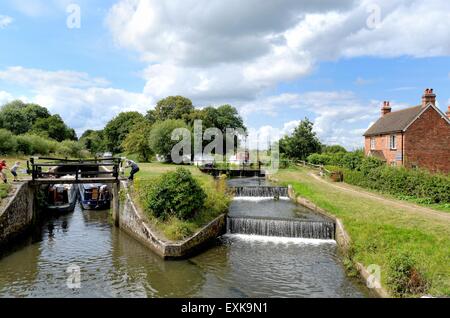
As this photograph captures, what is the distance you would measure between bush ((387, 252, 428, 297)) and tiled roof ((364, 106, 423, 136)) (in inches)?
1096

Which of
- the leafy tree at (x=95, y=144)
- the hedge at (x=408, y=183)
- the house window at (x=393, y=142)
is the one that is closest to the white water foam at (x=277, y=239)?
the hedge at (x=408, y=183)

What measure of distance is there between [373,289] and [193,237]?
313 inches

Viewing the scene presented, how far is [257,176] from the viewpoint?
4759 cm

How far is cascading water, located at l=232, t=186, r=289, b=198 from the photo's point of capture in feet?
104

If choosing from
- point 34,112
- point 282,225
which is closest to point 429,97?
point 282,225

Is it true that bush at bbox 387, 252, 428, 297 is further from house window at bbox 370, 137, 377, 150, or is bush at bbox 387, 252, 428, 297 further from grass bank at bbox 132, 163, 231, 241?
house window at bbox 370, 137, 377, 150

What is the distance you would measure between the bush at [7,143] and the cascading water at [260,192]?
2757 cm

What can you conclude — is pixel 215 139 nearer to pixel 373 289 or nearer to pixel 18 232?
pixel 18 232

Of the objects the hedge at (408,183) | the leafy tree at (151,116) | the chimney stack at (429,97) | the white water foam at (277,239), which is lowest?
the white water foam at (277,239)

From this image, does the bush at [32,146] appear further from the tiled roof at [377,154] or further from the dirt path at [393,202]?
the tiled roof at [377,154]

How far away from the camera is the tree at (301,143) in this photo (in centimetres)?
5562

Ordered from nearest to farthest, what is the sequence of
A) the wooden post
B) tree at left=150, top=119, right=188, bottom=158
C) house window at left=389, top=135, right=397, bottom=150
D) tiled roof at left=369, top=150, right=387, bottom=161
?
the wooden post
house window at left=389, top=135, right=397, bottom=150
tiled roof at left=369, top=150, right=387, bottom=161
tree at left=150, top=119, right=188, bottom=158

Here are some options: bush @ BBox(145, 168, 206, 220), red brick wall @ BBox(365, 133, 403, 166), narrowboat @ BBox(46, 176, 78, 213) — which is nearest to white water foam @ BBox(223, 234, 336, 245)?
bush @ BBox(145, 168, 206, 220)
